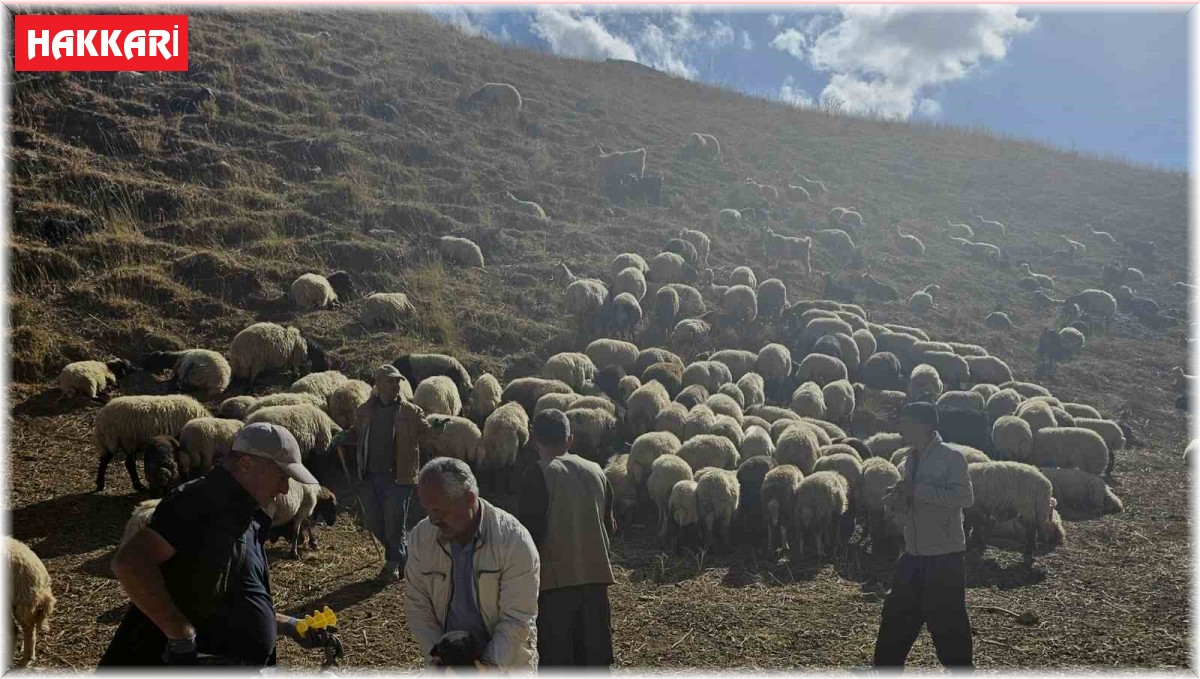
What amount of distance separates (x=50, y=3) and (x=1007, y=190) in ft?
116

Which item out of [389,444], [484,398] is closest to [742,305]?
[484,398]

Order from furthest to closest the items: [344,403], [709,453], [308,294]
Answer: [308,294] → [344,403] → [709,453]

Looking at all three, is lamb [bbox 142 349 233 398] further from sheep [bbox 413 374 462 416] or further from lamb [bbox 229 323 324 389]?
sheep [bbox 413 374 462 416]

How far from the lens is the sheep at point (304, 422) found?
9734 millimetres

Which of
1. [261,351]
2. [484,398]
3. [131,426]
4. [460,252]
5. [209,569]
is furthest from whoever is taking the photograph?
[460,252]

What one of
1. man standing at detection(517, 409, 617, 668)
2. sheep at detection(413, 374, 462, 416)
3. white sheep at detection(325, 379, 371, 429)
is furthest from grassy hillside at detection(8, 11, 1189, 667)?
white sheep at detection(325, 379, 371, 429)

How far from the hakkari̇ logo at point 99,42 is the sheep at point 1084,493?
19113mm

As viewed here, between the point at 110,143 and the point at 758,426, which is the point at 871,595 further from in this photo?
the point at 110,143

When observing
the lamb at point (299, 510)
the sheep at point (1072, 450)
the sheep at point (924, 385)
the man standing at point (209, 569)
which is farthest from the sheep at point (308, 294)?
the man standing at point (209, 569)

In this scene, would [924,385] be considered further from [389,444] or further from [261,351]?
[261,351]

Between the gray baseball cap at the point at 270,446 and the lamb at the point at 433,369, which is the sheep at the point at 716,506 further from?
the gray baseball cap at the point at 270,446

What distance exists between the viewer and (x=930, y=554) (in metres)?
5.49

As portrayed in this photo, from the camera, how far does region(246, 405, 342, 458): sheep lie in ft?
31.9

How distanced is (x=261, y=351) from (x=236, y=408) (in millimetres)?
2446
